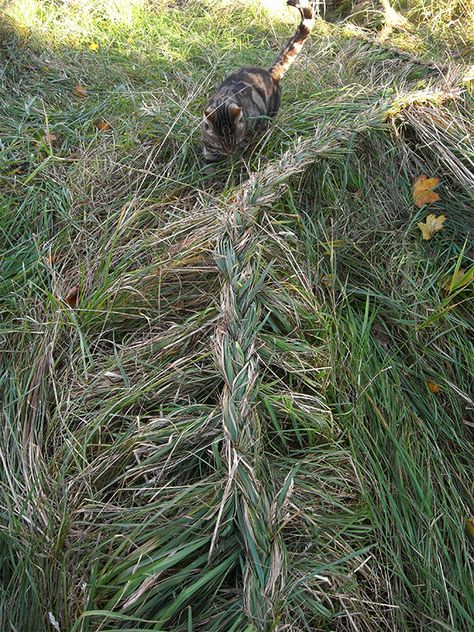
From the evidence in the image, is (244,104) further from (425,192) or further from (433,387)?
(433,387)

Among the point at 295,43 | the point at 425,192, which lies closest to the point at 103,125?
the point at 295,43

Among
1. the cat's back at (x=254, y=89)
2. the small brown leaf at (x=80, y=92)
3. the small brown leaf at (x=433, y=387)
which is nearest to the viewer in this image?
the small brown leaf at (x=433, y=387)

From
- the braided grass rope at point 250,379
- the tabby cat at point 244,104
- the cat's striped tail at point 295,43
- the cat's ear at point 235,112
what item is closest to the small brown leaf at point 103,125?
the tabby cat at point 244,104

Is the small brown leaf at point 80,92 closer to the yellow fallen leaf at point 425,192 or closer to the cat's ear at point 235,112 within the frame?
the cat's ear at point 235,112

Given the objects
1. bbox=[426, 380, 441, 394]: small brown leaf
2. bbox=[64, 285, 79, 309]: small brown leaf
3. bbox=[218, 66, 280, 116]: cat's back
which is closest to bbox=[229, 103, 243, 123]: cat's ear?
bbox=[218, 66, 280, 116]: cat's back

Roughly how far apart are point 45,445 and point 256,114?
2130 millimetres

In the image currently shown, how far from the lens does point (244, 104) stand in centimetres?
297

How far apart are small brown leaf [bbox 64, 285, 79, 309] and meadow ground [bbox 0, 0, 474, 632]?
13 mm

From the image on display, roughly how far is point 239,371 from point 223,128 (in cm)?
155

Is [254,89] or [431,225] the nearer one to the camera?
[431,225]

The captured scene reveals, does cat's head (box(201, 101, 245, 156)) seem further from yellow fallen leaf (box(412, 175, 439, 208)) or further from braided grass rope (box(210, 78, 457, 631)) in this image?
yellow fallen leaf (box(412, 175, 439, 208))

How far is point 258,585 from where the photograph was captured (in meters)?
1.33

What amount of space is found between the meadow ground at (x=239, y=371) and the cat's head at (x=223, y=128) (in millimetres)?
109

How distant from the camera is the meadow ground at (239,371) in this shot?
1.42 meters
